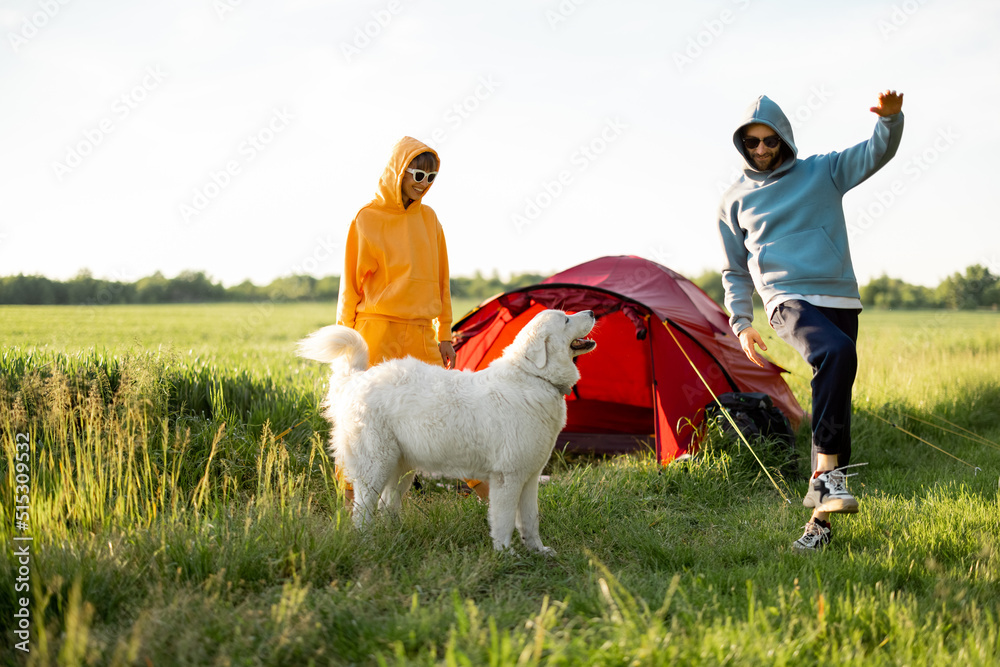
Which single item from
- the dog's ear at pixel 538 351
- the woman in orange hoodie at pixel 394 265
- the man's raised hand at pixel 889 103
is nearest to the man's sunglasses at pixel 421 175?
the woman in orange hoodie at pixel 394 265

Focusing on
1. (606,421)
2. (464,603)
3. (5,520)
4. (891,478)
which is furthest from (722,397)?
(5,520)

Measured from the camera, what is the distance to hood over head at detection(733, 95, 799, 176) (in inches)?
144

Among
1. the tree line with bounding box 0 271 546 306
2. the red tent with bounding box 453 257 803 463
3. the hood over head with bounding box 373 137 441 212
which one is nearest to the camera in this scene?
the hood over head with bounding box 373 137 441 212

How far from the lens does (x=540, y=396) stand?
3.52 meters

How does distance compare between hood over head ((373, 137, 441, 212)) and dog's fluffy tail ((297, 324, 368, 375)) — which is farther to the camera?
hood over head ((373, 137, 441, 212))

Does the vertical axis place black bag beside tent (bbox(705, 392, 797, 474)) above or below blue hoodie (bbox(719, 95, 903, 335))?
below

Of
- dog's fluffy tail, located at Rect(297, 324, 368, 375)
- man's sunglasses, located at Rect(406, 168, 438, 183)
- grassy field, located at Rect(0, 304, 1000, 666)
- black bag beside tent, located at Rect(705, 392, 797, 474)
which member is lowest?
grassy field, located at Rect(0, 304, 1000, 666)

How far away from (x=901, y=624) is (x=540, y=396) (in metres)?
1.91

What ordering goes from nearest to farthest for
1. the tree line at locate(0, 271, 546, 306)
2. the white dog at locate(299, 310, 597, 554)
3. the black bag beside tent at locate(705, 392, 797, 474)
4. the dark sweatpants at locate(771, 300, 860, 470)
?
the dark sweatpants at locate(771, 300, 860, 470) < the white dog at locate(299, 310, 597, 554) < the black bag beside tent at locate(705, 392, 797, 474) < the tree line at locate(0, 271, 546, 306)

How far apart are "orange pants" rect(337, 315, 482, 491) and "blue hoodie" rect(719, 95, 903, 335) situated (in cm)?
221

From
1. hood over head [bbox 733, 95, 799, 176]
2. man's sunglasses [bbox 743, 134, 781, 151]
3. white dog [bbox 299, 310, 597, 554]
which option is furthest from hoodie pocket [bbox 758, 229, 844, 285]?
white dog [bbox 299, 310, 597, 554]

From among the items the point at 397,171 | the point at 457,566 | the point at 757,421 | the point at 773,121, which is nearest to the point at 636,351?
the point at 757,421

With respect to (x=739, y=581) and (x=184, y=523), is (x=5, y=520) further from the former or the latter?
(x=739, y=581)

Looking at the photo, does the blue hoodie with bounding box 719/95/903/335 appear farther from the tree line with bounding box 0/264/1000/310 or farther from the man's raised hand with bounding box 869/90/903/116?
the tree line with bounding box 0/264/1000/310
